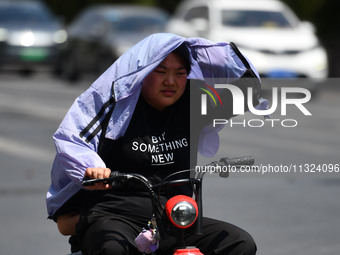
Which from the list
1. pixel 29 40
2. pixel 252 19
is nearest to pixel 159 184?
pixel 252 19

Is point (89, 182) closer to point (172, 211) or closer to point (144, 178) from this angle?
point (144, 178)

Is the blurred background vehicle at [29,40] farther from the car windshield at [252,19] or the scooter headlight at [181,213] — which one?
the scooter headlight at [181,213]

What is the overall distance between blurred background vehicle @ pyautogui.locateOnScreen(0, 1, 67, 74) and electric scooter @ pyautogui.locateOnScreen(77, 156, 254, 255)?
61.1 ft

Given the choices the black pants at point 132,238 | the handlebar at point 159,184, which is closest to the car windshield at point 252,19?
the black pants at point 132,238

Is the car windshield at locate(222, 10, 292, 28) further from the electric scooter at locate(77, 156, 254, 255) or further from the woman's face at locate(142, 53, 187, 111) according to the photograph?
the electric scooter at locate(77, 156, 254, 255)

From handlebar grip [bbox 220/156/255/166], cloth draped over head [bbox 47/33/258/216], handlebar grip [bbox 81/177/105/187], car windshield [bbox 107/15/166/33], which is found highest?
cloth draped over head [bbox 47/33/258/216]

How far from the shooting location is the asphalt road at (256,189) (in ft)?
20.1

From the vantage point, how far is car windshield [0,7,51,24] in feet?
73.5

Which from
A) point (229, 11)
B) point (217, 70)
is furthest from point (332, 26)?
point (217, 70)

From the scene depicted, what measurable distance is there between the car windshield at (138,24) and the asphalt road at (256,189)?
20.9ft

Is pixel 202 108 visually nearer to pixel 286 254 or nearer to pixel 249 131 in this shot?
pixel 286 254

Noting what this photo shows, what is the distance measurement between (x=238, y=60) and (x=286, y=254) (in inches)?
91.5

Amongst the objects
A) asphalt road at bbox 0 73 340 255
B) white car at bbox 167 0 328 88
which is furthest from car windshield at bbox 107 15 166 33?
asphalt road at bbox 0 73 340 255

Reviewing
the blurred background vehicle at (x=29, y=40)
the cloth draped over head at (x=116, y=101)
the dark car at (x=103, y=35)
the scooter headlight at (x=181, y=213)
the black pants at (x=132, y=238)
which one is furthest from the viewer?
the blurred background vehicle at (x=29, y=40)
